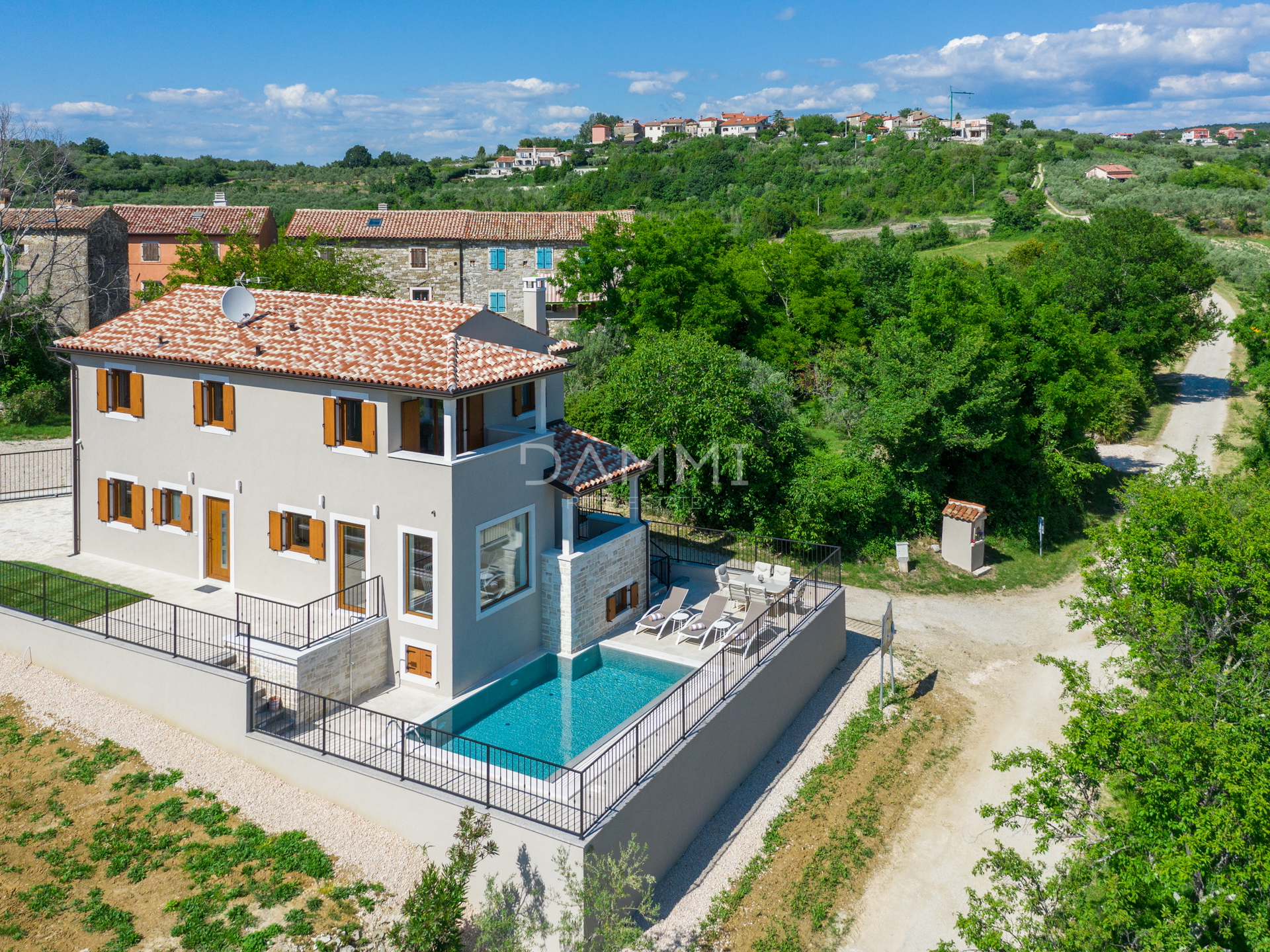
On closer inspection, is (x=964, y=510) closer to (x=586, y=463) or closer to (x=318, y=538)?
(x=586, y=463)

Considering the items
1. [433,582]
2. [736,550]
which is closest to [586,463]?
[433,582]

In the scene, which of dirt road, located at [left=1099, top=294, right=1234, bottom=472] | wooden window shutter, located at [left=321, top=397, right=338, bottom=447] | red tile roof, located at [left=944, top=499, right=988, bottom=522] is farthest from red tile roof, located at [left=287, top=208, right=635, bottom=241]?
wooden window shutter, located at [left=321, top=397, right=338, bottom=447]

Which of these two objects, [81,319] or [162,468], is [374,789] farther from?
[81,319]

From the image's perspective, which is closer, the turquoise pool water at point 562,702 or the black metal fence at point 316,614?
the turquoise pool water at point 562,702

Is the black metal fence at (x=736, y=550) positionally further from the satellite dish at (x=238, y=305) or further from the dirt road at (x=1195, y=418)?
the dirt road at (x=1195, y=418)

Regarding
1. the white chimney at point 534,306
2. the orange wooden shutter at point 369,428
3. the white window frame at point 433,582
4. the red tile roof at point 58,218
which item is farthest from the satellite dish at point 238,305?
the red tile roof at point 58,218

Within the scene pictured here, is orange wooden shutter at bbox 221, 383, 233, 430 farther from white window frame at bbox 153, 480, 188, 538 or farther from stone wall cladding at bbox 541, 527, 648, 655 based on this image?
stone wall cladding at bbox 541, 527, 648, 655
